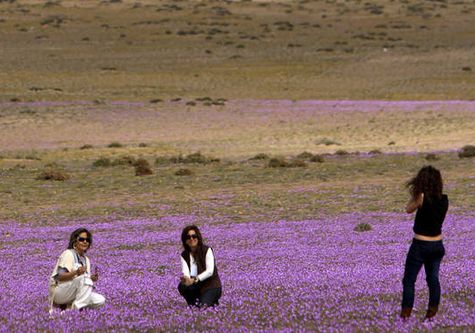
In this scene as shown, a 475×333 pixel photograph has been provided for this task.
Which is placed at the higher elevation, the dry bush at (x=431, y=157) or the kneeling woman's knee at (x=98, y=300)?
the kneeling woman's knee at (x=98, y=300)

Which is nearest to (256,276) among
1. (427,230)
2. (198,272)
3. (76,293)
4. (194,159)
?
(198,272)

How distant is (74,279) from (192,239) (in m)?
1.43

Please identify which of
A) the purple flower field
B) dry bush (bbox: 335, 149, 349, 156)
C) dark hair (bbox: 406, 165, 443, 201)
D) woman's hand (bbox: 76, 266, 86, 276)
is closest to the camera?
dark hair (bbox: 406, 165, 443, 201)

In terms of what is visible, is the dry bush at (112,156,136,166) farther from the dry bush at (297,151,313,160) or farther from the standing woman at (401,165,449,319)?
the standing woman at (401,165,449,319)

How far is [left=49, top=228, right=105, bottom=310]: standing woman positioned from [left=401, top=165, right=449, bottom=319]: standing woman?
3569 mm

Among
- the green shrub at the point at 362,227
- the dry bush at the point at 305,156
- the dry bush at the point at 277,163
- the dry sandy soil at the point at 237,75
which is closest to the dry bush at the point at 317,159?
the dry bush at the point at 305,156

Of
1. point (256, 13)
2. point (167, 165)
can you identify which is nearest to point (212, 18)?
point (256, 13)

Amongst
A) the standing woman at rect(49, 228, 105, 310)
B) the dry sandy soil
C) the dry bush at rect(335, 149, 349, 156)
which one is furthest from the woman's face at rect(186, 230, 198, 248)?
the dry sandy soil

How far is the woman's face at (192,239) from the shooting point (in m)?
11.4

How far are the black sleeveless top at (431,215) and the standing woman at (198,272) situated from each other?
104 inches

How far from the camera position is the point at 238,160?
40.3 meters

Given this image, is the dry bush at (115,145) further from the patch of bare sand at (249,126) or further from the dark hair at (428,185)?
the dark hair at (428,185)

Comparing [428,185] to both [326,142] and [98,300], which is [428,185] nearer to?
[98,300]

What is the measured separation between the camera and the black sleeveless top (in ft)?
32.5
